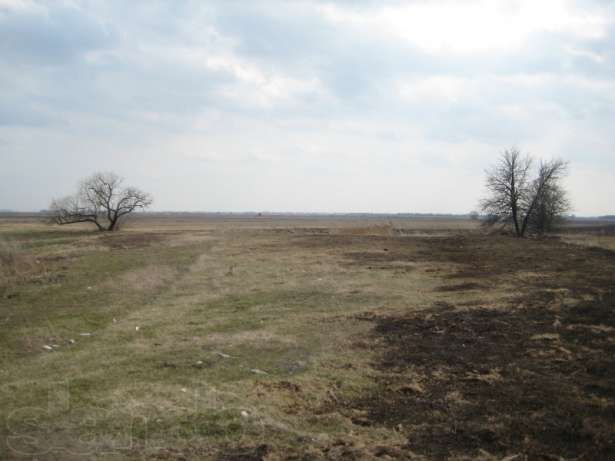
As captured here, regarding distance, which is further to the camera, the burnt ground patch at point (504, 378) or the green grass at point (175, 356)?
the green grass at point (175, 356)

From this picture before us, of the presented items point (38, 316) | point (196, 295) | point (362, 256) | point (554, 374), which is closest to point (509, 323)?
point (554, 374)

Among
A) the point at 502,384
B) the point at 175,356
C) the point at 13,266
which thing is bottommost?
the point at 175,356

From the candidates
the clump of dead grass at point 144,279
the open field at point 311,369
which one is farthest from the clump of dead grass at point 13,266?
the clump of dead grass at point 144,279

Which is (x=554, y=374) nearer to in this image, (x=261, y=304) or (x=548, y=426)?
(x=548, y=426)

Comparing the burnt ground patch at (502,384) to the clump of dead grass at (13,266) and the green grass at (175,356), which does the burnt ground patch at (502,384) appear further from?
the clump of dead grass at (13,266)

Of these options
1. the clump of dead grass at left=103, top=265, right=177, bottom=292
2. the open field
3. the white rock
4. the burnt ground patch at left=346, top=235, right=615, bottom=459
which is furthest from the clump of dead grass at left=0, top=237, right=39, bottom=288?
the burnt ground patch at left=346, top=235, right=615, bottom=459

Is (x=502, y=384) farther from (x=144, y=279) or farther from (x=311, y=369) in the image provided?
(x=144, y=279)

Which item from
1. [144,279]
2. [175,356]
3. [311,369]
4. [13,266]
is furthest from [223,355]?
[13,266]

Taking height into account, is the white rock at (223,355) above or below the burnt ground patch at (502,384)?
below

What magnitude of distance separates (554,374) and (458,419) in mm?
2153

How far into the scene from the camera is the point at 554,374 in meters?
Answer: 6.27

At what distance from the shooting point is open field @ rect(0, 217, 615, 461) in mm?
4676

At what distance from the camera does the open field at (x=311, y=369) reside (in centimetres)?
468

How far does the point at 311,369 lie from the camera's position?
23.3 ft
